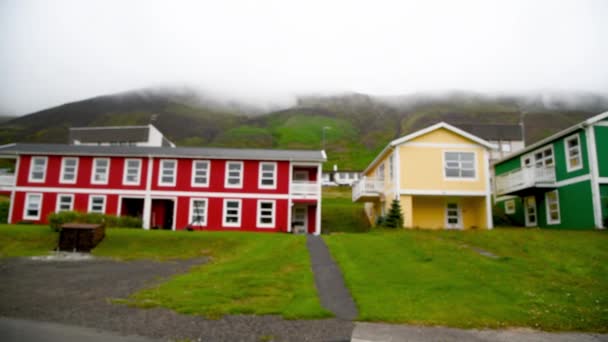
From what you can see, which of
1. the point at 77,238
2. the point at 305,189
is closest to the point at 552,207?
the point at 305,189

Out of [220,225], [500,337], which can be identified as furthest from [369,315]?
[220,225]

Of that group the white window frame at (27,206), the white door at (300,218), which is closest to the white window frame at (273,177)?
the white door at (300,218)

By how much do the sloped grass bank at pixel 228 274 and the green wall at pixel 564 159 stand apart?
57.6ft

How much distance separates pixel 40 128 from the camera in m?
150

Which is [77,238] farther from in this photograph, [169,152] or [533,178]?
[533,178]

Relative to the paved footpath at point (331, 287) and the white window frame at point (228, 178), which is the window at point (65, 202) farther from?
the paved footpath at point (331, 287)

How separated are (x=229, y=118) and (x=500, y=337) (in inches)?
6695

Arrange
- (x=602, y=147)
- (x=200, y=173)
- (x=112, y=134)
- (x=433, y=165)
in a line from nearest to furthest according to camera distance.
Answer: (x=602, y=147)
(x=433, y=165)
(x=200, y=173)
(x=112, y=134)

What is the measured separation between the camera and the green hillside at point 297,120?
127037 mm

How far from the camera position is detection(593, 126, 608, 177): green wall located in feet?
77.1

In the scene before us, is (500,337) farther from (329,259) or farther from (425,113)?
(425,113)

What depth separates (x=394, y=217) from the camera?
2688 cm

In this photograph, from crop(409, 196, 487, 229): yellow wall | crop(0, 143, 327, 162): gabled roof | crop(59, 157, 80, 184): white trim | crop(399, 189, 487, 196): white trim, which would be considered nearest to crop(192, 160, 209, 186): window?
crop(0, 143, 327, 162): gabled roof

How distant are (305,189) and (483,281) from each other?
62.8 ft
